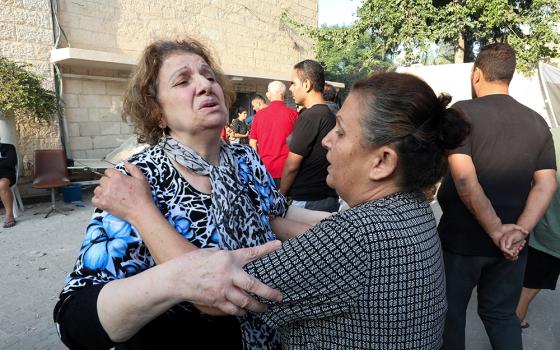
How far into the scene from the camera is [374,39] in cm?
1234

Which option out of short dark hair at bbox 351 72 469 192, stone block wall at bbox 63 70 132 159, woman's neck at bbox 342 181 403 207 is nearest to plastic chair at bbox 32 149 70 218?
stone block wall at bbox 63 70 132 159

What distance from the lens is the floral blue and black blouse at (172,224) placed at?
1101 millimetres

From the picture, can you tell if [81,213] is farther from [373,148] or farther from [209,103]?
[373,148]

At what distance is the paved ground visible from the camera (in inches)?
117

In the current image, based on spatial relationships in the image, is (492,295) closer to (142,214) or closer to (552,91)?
(142,214)

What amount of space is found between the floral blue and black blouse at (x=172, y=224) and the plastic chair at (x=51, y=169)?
6.30 meters

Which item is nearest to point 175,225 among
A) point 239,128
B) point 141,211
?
point 141,211

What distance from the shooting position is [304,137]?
3289 millimetres

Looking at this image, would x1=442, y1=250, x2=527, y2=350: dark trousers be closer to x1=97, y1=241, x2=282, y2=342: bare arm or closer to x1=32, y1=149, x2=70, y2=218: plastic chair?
x1=97, y1=241, x2=282, y2=342: bare arm

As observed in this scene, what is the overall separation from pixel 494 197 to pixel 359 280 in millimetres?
1632

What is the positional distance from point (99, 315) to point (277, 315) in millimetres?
483

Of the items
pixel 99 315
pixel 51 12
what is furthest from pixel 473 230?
pixel 51 12

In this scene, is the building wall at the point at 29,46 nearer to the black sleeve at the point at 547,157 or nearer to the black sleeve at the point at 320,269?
the black sleeve at the point at 320,269

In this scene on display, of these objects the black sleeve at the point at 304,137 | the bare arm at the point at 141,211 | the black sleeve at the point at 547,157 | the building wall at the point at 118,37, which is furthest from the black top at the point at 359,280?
the building wall at the point at 118,37
